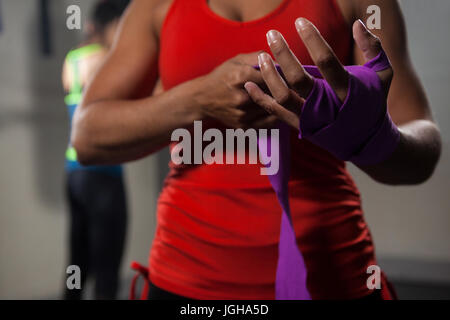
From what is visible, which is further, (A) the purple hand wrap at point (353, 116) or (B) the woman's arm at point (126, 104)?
(B) the woman's arm at point (126, 104)

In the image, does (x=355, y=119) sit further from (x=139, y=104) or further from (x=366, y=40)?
(x=139, y=104)

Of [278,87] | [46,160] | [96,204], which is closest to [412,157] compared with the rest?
[278,87]

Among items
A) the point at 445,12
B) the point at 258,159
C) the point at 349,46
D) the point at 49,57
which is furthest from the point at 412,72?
the point at 49,57

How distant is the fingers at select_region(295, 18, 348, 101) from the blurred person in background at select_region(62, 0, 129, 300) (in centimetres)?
109

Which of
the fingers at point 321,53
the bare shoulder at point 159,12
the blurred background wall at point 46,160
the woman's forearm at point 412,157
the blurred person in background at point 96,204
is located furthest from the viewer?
the blurred background wall at point 46,160

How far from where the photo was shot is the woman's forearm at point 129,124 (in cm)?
47

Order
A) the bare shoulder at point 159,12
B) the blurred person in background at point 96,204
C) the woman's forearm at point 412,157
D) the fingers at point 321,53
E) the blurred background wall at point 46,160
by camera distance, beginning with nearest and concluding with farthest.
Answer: the fingers at point 321,53 < the woman's forearm at point 412,157 < the bare shoulder at point 159,12 < the blurred person in background at point 96,204 < the blurred background wall at point 46,160

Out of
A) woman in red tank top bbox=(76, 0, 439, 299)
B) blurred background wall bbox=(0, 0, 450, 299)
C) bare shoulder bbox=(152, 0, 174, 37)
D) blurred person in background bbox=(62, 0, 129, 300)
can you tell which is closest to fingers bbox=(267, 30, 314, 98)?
woman in red tank top bbox=(76, 0, 439, 299)

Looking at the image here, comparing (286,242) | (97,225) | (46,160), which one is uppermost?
(46,160)

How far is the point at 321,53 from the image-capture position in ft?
1.03

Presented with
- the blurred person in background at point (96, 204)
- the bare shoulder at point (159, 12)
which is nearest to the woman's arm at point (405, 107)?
the bare shoulder at point (159, 12)

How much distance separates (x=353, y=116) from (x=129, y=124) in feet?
0.84

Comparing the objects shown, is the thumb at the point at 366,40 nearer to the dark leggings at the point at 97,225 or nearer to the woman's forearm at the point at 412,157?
the woman's forearm at the point at 412,157
